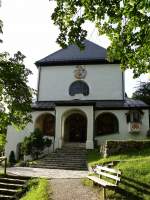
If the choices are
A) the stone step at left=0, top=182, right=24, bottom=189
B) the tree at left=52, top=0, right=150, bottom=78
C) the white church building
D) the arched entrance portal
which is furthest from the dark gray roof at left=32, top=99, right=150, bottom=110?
the tree at left=52, top=0, right=150, bottom=78

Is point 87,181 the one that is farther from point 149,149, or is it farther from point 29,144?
point 29,144

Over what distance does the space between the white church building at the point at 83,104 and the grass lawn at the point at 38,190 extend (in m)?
13.3

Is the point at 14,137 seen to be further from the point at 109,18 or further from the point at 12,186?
the point at 109,18

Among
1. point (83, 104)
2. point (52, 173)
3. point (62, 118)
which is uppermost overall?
point (83, 104)

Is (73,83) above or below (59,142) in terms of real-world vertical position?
above

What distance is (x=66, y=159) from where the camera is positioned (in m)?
24.4

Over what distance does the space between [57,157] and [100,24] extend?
1609cm

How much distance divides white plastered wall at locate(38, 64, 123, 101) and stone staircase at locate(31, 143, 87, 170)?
6915 mm

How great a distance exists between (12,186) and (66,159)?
9402mm

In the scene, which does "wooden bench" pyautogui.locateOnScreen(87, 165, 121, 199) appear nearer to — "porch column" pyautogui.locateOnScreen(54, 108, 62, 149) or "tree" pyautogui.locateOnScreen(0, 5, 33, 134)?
"tree" pyautogui.locateOnScreen(0, 5, 33, 134)

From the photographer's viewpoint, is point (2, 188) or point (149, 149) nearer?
point (2, 188)

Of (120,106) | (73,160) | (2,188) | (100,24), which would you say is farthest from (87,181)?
(120,106)

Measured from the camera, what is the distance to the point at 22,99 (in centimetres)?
1330

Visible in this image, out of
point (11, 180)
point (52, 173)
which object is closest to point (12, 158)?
point (52, 173)
